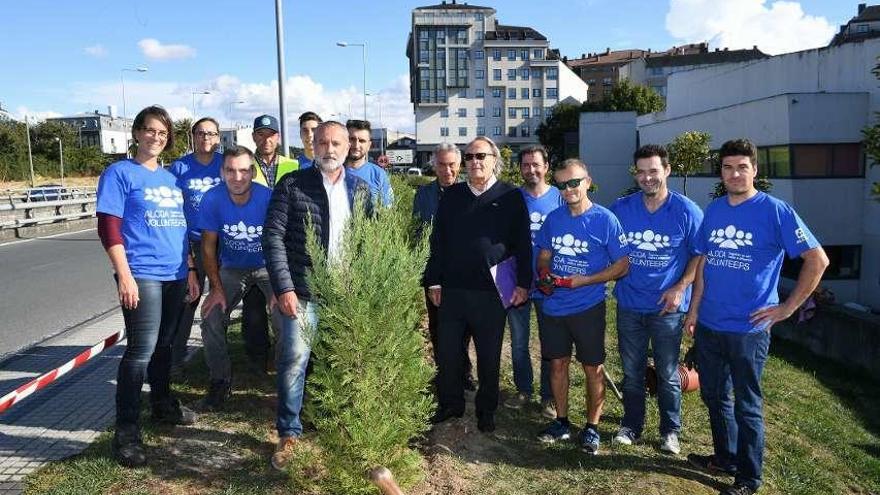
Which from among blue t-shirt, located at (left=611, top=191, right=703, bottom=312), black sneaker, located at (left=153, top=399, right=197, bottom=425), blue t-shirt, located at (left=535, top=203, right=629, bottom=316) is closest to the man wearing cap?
black sneaker, located at (left=153, top=399, right=197, bottom=425)

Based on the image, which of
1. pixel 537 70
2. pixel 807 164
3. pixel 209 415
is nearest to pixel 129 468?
pixel 209 415

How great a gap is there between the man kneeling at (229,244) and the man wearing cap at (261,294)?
1.78 feet

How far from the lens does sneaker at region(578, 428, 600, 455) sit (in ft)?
14.2

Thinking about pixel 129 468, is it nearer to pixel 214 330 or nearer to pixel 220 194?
pixel 214 330

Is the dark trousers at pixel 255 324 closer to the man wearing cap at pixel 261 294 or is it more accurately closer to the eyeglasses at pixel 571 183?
the man wearing cap at pixel 261 294

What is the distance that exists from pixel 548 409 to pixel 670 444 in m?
0.95

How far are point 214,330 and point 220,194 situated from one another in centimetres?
101

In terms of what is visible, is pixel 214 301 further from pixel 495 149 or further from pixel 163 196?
pixel 495 149

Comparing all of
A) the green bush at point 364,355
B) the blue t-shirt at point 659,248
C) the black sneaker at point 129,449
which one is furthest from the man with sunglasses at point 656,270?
the black sneaker at point 129,449

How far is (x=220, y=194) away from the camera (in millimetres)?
4414

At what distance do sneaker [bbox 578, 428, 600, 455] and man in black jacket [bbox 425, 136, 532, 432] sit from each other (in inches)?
25.4

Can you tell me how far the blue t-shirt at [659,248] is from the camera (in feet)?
13.5

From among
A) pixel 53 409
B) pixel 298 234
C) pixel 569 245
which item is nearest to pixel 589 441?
pixel 569 245

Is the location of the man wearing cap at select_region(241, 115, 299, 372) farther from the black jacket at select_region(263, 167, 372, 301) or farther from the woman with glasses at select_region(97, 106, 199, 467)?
the black jacket at select_region(263, 167, 372, 301)
